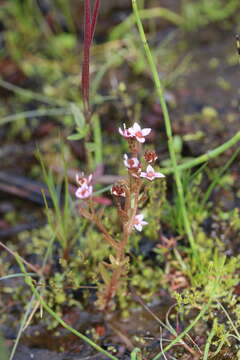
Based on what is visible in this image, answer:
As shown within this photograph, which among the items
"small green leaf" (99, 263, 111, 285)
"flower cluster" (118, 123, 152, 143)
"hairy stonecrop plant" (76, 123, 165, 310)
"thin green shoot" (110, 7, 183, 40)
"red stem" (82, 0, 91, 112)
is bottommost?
"small green leaf" (99, 263, 111, 285)

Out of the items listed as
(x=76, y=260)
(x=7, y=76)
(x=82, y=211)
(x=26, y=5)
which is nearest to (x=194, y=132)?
(x=76, y=260)

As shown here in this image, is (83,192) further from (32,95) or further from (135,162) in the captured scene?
(32,95)

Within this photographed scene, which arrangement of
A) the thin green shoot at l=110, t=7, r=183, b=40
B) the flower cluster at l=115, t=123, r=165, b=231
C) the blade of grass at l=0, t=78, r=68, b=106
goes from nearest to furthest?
the flower cluster at l=115, t=123, r=165, b=231 → the blade of grass at l=0, t=78, r=68, b=106 → the thin green shoot at l=110, t=7, r=183, b=40

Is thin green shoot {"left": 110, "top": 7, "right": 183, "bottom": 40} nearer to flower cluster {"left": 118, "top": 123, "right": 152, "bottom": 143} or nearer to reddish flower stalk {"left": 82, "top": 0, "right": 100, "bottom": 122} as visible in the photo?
reddish flower stalk {"left": 82, "top": 0, "right": 100, "bottom": 122}

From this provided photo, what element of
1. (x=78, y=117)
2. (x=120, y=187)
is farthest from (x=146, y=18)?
(x=120, y=187)

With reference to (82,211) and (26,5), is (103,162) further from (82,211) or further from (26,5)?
(26,5)

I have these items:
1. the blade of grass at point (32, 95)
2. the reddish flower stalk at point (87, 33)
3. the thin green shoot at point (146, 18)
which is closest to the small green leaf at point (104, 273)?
the reddish flower stalk at point (87, 33)

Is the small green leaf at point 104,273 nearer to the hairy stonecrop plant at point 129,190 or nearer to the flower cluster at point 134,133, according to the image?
the hairy stonecrop plant at point 129,190

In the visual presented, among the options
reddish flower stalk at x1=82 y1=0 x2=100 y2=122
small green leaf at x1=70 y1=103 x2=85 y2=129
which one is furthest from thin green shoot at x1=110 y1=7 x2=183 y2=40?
reddish flower stalk at x1=82 y1=0 x2=100 y2=122
